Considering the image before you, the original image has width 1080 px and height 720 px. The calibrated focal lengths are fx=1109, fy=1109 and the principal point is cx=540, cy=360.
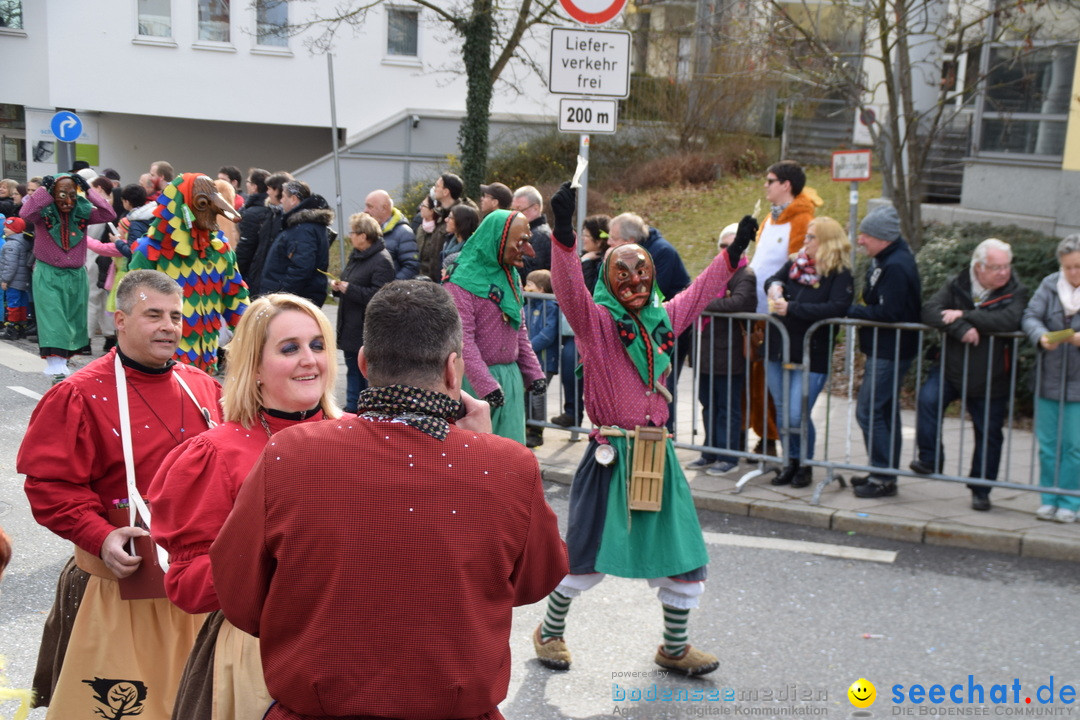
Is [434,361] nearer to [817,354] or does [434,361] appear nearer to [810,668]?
[810,668]

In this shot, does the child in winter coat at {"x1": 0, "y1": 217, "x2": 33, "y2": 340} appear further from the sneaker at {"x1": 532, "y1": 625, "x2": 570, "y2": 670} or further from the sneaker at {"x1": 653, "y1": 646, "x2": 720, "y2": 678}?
the sneaker at {"x1": 653, "y1": 646, "x2": 720, "y2": 678}

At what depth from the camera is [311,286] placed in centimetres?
1023

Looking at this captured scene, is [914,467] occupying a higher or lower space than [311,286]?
lower

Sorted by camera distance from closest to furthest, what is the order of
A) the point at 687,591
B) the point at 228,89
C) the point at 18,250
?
1. the point at 687,591
2. the point at 18,250
3. the point at 228,89

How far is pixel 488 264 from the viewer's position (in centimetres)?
607

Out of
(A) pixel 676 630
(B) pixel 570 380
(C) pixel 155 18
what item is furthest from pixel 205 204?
(C) pixel 155 18

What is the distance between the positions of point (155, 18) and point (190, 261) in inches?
885

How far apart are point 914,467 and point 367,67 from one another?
22862mm

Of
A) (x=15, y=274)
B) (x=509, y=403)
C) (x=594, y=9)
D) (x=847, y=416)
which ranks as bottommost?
(x=847, y=416)

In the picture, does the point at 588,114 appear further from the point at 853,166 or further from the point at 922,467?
the point at 853,166

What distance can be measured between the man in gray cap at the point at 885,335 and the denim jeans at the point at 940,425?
175 mm

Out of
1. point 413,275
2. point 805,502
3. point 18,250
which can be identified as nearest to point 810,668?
point 805,502

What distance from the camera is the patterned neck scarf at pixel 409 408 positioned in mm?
2148

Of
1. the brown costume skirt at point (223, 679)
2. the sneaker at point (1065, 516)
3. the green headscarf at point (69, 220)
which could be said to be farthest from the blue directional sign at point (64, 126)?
the brown costume skirt at point (223, 679)
